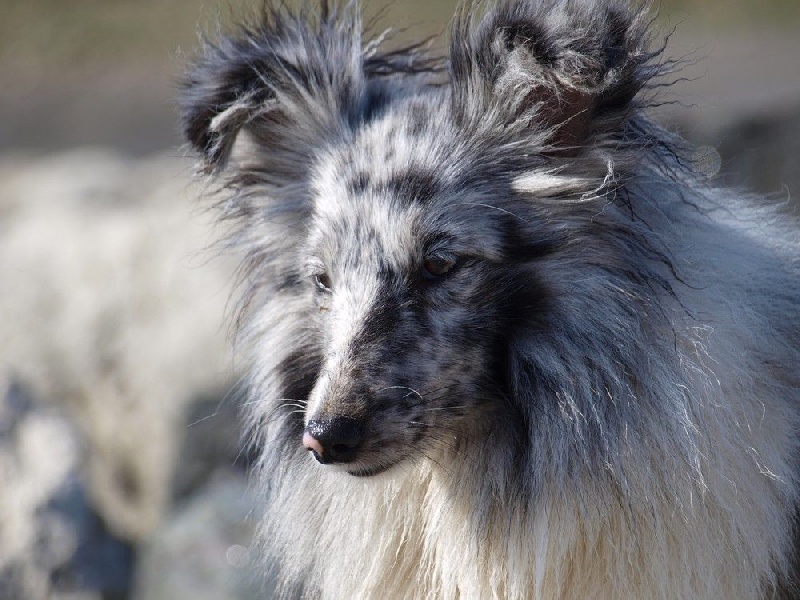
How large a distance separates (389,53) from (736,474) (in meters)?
1.67

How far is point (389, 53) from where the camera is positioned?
342cm

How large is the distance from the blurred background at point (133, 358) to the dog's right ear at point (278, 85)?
0.30m

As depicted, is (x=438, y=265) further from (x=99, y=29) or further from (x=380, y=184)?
(x=99, y=29)

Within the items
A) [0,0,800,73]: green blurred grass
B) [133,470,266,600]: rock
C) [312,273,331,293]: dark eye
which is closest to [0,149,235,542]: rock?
[133,470,266,600]: rock

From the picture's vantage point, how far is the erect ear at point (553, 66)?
8.48 feet

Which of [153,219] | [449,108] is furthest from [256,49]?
[153,219]

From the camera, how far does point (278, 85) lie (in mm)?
3314

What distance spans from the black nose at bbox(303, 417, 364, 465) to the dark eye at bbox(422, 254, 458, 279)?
0.45 meters

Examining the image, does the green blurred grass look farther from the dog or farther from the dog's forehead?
the dog

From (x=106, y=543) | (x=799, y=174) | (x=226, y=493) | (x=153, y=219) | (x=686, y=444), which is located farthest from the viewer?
(x=153, y=219)

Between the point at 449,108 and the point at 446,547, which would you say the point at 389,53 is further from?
the point at 446,547

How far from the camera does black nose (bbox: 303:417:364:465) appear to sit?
2578mm

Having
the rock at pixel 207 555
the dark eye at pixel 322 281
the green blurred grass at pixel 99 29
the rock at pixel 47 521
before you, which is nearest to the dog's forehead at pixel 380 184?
the dark eye at pixel 322 281

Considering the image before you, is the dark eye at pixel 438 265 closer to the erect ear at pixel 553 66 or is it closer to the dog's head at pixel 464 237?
the dog's head at pixel 464 237
